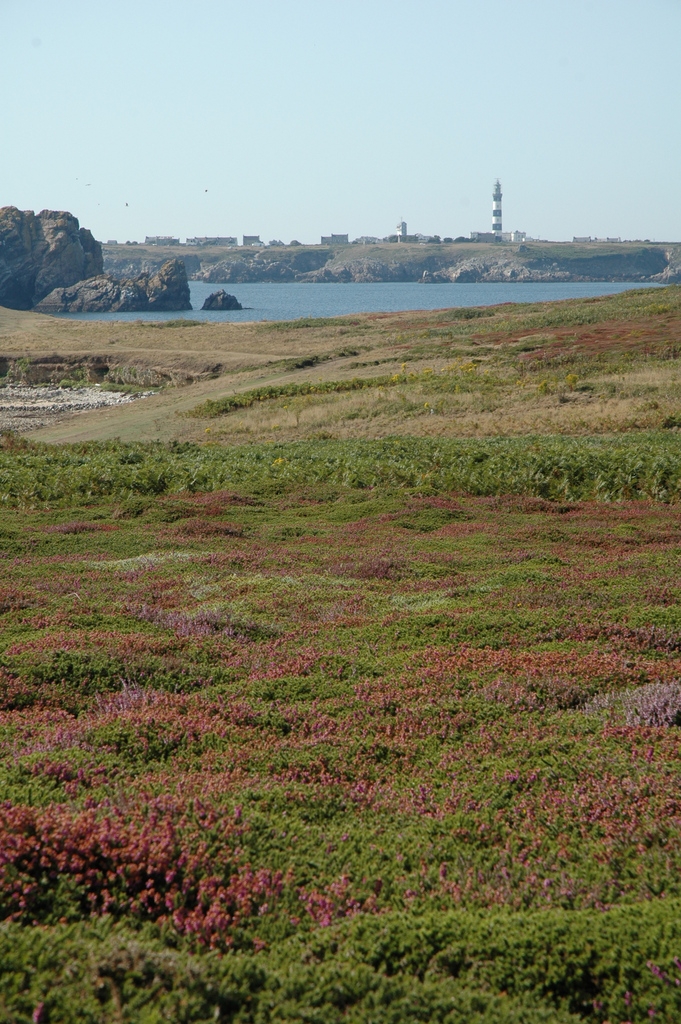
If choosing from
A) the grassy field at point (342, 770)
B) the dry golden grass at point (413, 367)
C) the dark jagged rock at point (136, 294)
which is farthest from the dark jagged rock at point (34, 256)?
the grassy field at point (342, 770)

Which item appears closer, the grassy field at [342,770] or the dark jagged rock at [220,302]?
the grassy field at [342,770]

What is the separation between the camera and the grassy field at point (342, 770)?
334 cm

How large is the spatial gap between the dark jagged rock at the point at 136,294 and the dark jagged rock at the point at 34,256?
1628 cm

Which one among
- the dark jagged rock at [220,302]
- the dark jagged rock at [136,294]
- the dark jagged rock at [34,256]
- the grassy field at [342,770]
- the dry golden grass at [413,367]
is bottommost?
the grassy field at [342,770]

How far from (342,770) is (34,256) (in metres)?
193

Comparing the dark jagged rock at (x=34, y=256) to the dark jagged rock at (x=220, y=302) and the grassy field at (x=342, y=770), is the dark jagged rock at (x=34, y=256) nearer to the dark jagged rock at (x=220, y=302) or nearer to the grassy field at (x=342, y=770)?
the dark jagged rock at (x=220, y=302)

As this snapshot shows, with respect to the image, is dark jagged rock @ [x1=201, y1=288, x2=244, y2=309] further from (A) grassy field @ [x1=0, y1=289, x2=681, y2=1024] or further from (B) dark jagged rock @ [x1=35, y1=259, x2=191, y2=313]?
(A) grassy field @ [x1=0, y1=289, x2=681, y2=1024]

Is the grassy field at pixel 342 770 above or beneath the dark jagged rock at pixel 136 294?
beneath

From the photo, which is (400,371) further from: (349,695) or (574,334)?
(349,695)

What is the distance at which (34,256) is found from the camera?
582 ft

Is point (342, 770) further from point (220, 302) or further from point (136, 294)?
point (136, 294)

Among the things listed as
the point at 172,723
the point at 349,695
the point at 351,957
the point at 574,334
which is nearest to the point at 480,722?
the point at 349,695

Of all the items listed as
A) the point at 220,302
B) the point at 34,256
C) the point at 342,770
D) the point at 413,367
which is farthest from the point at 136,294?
the point at 342,770

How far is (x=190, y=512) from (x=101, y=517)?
6.06ft
